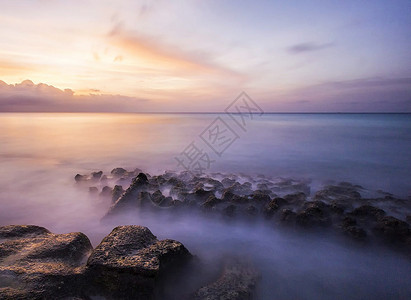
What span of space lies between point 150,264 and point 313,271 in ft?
9.03

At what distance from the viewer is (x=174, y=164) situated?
38.5ft

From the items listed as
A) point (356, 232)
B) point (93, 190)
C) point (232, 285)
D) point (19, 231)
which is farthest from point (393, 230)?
point (93, 190)

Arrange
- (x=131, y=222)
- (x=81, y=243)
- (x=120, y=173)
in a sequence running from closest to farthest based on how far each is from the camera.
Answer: (x=81, y=243) < (x=131, y=222) < (x=120, y=173)

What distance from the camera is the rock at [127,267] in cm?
286

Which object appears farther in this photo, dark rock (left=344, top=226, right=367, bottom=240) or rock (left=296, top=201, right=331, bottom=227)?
rock (left=296, top=201, right=331, bottom=227)

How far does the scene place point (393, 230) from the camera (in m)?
4.46

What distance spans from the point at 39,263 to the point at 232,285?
2480 mm

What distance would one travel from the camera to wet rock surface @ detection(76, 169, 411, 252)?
15.3 ft

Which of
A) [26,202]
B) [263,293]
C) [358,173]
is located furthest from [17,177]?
[358,173]

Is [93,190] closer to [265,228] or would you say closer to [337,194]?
[265,228]

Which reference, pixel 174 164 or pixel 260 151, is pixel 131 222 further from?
pixel 260 151

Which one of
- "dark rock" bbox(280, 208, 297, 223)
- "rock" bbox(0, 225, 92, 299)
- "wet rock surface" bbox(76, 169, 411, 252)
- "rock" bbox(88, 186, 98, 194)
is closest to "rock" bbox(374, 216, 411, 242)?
"wet rock surface" bbox(76, 169, 411, 252)

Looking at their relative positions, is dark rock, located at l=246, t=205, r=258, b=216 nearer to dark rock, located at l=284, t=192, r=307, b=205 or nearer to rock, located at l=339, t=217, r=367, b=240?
dark rock, located at l=284, t=192, r=307, b=205

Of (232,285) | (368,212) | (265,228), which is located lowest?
(265,228)
